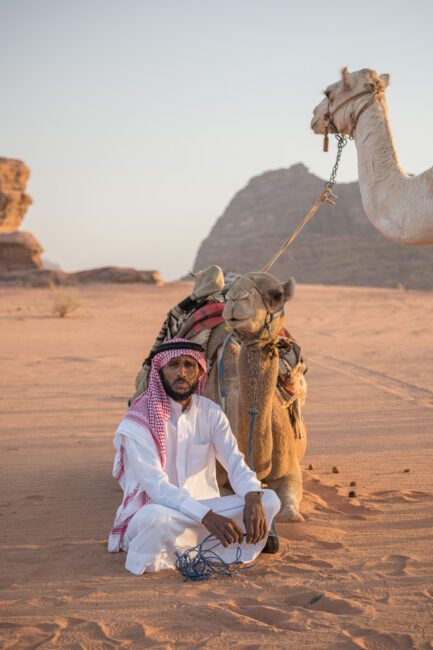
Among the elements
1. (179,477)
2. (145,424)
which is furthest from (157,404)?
(179,477)

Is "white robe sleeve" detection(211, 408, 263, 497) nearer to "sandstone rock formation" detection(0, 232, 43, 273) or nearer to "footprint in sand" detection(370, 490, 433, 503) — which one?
"footprint in sand" detection(370, 490, 433, 503)

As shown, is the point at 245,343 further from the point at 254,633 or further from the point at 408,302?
the point at 408,302

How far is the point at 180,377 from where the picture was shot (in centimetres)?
455

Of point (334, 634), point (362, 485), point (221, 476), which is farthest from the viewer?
point (362, 485)

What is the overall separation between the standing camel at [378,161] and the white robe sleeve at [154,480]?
1637 millimetres

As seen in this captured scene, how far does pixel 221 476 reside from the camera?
518 centimetres

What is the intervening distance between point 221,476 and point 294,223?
11210 centimetres

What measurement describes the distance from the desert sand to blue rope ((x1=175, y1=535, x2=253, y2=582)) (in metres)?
0.07

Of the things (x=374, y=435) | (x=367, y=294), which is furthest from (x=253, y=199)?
(x=374, y=435)

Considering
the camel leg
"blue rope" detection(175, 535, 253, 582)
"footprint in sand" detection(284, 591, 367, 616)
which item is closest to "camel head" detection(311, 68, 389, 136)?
the camel leg

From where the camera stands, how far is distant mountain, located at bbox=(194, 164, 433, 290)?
70438mm

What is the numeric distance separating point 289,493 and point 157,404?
1.18 m

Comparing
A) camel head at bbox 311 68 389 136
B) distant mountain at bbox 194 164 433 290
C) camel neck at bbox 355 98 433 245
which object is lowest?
distant mountain at bbox 194 164 433 290

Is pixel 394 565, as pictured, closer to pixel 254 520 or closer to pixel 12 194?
pixel 254 520
